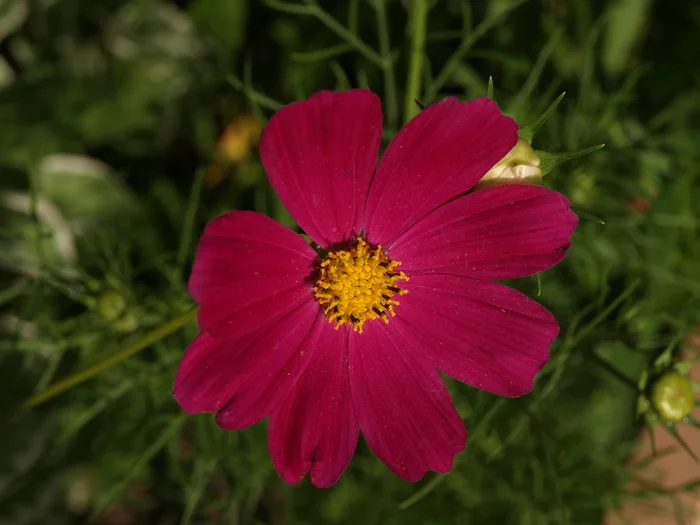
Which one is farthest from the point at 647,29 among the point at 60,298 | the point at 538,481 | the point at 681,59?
the point at 60,298

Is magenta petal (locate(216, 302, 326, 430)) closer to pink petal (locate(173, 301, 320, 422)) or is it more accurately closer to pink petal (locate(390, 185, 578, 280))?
pink petal (locate(173, 301, 320, 422))

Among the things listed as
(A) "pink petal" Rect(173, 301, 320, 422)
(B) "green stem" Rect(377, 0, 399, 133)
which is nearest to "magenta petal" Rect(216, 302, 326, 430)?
(A) "pink petal" Rect(173, 301, 320, 422)

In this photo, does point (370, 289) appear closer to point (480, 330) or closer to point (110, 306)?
point (480, 330)

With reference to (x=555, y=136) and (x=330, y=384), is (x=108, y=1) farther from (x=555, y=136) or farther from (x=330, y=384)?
(x=330, y=384)

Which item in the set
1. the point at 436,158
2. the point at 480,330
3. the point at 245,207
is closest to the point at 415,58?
the point at 436,158

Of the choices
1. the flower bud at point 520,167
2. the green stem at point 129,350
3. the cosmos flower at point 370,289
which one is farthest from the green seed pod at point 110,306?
the flower bud at point 520,167

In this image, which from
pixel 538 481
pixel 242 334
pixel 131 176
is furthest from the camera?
pixel 131 176
